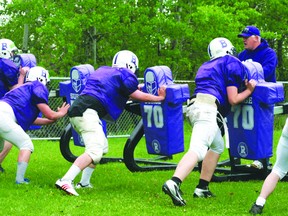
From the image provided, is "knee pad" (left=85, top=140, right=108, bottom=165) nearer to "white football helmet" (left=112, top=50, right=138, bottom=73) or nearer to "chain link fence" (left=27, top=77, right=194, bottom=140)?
"white football helmet" (left=112, top=50, right=138, bottom=73)

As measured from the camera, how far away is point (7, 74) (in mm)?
10539

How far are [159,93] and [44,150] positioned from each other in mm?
6043

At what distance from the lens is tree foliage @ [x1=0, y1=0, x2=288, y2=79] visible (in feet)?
77.6

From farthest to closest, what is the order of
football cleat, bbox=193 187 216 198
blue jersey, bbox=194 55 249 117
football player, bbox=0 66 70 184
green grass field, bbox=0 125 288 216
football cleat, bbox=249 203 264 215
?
football player, bbox=0 66 70 184
football cleat, bbox=193 187 216 198
blue jersey, bbox=194 55 249 117
green grass field, bbox=0 125 288 216
football cleat, bbox=249 203 264 215

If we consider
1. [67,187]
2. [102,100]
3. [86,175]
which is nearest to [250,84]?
[102,100]

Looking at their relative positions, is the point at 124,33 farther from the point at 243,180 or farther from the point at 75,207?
the point at 75,207

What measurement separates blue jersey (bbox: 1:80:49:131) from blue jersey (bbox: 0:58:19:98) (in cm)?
123

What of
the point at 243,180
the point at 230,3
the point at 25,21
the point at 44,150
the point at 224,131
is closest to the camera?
the point at 224,131

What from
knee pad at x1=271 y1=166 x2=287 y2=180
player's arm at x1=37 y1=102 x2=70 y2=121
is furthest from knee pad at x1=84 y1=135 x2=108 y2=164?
knee pad at x1=271 y1=166 x2=287 y2=180

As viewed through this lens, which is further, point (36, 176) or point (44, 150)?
point (44, 150)

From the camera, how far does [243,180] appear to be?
401 inches

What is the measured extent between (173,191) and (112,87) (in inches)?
74.7

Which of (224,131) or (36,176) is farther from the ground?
(224,131)

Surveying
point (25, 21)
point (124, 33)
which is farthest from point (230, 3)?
point (25, 21)
